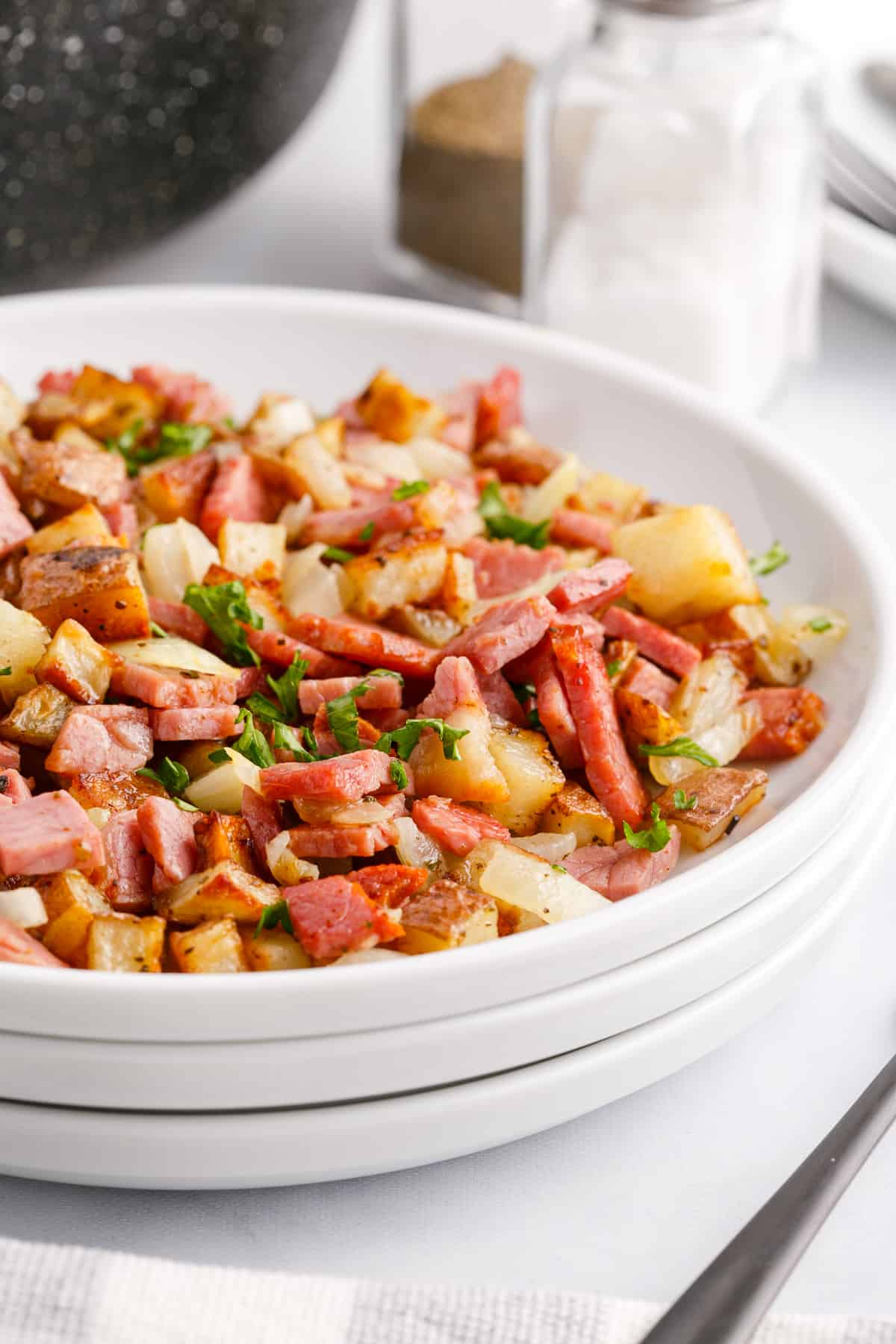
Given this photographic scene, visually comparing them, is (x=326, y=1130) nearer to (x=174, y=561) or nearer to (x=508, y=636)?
(x=508, y=636)

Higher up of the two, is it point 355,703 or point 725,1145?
point 355,703

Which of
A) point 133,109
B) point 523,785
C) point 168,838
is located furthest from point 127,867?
point 133,109

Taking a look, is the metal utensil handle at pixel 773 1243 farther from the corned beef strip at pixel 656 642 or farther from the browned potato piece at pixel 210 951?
the corned beef strip at pixel 656 642

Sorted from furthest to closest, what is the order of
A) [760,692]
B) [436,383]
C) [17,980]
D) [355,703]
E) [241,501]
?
1. [436,383]
2. [241,501]
3. [760,692]
4. [355,703]
5. [17,980]

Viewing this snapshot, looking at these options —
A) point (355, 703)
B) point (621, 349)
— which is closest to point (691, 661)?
point (355, 703)

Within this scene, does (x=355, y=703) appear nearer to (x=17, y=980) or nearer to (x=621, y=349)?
(x=17, y=980)
